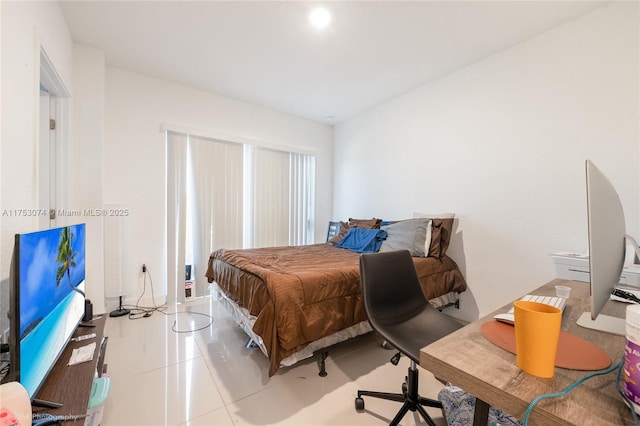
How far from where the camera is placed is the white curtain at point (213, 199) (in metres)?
3.38

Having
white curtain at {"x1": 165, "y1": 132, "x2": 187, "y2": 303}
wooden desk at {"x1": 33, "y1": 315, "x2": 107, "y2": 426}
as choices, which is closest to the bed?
white curtain at {"x1": 165, "y1": 132, "x2": 187, "y2": 303}

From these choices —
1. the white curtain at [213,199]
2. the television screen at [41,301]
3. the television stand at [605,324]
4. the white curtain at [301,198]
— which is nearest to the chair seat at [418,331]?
the television stand at [605,324]

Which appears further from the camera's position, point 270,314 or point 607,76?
point 607,76

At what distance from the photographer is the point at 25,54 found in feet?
4.41

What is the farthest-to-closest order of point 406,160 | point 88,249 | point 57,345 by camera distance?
point 406,160 < point 88,249 < point 57,345

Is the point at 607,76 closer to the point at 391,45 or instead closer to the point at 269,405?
the point at 391,45

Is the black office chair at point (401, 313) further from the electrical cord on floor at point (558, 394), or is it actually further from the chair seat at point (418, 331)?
the electrical cord on floor at point (558, 394)

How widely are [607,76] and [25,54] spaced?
12.4 ft

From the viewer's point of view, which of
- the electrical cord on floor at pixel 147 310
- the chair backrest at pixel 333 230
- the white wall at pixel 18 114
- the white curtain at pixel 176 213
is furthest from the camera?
the chair backrest at pixel 333 230

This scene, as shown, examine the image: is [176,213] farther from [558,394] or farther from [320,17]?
[558,394]

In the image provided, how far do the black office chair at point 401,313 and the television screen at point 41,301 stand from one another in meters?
1.37

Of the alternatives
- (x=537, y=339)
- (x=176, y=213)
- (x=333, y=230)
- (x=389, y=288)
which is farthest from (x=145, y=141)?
(x=537, y=339)

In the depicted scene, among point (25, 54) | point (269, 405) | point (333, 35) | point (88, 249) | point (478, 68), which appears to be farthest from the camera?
point (478, 68)

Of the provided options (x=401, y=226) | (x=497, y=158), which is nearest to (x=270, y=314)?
(x=401, y=226)
